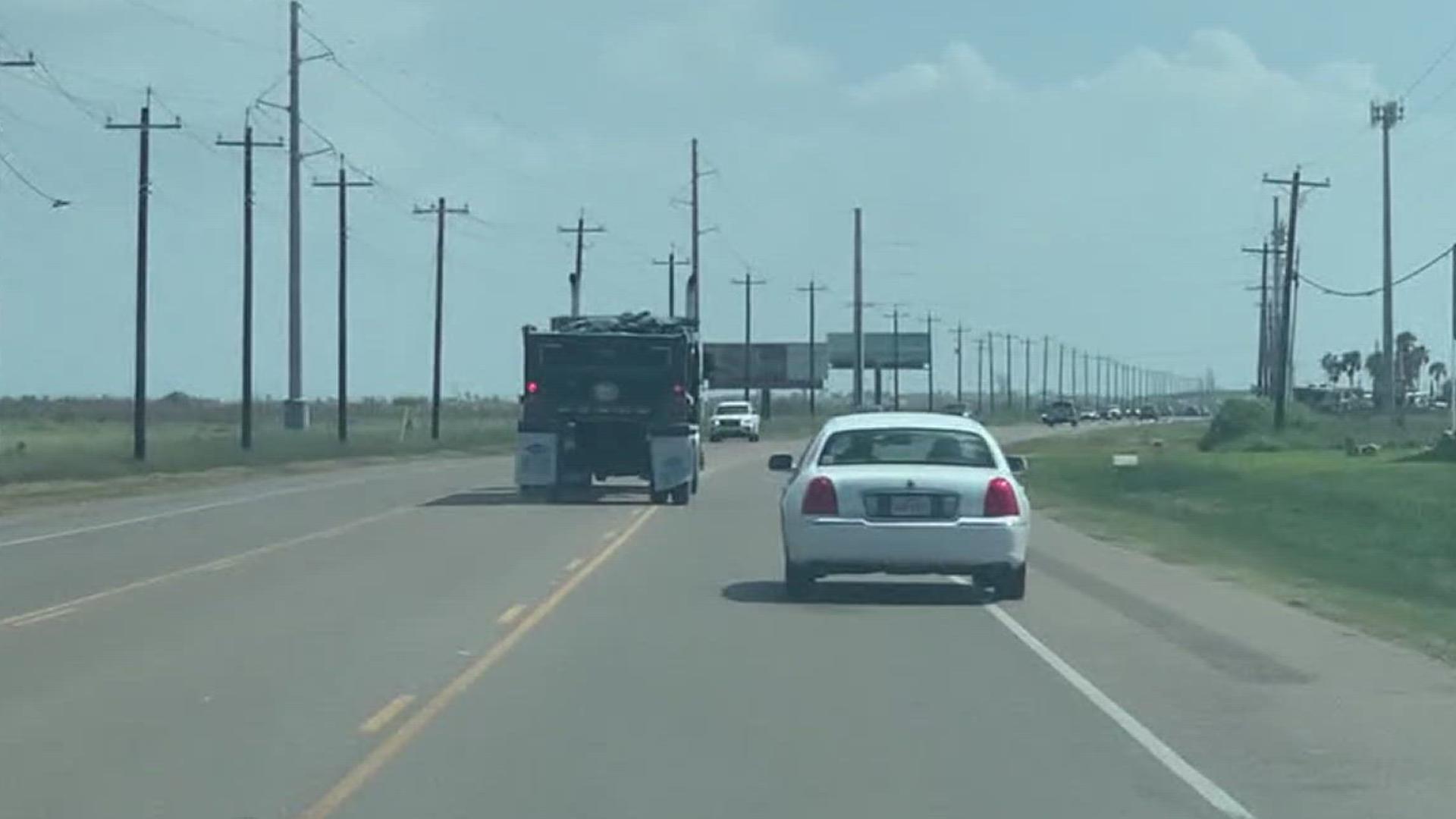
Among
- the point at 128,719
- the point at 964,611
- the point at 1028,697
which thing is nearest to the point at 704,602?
the point at 964,611

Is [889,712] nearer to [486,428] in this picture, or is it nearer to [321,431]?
[321,431]

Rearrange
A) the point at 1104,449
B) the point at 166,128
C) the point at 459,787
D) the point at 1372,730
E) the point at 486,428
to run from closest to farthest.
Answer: the point at 459,787 < the point at 1372,730 < the point at 166,128 < the point at 1104,449 < the point at 486,428

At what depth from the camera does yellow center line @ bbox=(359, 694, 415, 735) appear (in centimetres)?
1524

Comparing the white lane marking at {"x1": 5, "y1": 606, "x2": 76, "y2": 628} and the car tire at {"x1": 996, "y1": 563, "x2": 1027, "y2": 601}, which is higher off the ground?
the car tire at {"x1": 996, "y1": 563, "x2": 1027, "y2": 601}

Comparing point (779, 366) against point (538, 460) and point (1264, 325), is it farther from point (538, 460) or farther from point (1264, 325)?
point (538, 460)

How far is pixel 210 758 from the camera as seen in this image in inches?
556

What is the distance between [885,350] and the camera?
19525cm

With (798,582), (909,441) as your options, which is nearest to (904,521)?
(798,582)

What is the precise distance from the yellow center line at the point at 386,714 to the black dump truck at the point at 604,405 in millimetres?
29486

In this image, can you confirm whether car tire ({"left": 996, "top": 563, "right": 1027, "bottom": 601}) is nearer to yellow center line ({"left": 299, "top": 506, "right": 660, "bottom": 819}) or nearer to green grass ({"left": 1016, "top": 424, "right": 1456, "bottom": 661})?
green grass ({"left": 1016, "top": 424, "right": 1456, "bottom": 661})

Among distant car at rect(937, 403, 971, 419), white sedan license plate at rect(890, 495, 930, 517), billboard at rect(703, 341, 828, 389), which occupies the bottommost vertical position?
white sedan license plate at rect(890, 495, 930, 517)

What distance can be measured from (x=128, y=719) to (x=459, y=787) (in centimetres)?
344

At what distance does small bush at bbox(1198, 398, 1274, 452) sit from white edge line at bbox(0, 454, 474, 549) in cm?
3854

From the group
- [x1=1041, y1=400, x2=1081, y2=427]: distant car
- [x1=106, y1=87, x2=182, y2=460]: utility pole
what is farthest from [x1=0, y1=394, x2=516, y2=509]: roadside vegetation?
[x1=1041, y1=400, x2=1081, y2=427]: distant car
